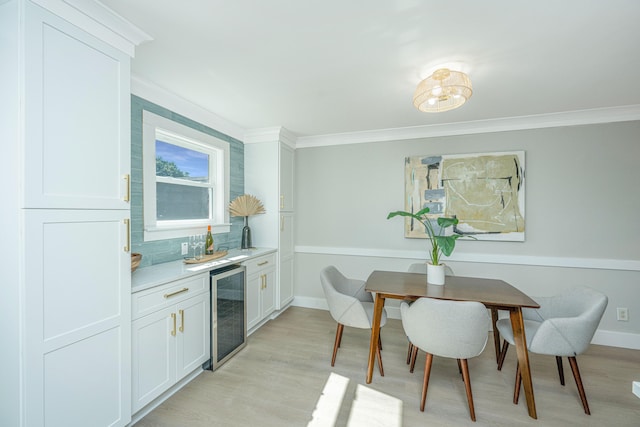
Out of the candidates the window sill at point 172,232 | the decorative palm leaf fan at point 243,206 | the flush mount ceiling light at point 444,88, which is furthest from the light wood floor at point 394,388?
the flush mount ceiling light at point 444,88

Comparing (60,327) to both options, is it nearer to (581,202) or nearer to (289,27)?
(289,27)

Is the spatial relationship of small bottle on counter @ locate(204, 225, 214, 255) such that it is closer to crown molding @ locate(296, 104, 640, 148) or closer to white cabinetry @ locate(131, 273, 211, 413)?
white cabinetry @ locate(131, 273, 211, 413)

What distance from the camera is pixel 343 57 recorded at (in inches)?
74.2

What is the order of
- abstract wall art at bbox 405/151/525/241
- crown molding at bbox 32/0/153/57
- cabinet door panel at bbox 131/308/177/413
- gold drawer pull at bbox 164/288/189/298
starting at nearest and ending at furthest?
1. crown molding at bbox 32/0/153/57
2. cabinet door panel at bbox 131/308/177/413
3. gold drawer pull at bbox 164/288/189/298
4. abstract wall art at bbox 405/151/525/241

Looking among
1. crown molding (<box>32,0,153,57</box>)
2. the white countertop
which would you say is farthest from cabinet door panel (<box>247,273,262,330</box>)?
A: crown molding (<box>32,0,153,57</box>)

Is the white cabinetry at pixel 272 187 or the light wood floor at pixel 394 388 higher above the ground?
the white cabinetry at pixel 272 187

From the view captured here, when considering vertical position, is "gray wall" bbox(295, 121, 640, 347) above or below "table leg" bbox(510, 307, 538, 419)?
above

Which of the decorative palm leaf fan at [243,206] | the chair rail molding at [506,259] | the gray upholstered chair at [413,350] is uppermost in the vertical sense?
the decorative palm leaf fan at [243,206]

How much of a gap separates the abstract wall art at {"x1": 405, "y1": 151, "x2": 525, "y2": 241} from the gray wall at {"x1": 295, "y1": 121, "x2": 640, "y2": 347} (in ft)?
0.34

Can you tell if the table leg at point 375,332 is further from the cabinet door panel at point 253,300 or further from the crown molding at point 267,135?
the crown molding at point 267,135

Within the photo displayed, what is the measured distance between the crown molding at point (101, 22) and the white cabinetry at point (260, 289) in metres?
2.05

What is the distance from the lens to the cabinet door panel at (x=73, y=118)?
123cm

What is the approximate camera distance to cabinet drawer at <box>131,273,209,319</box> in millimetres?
1740

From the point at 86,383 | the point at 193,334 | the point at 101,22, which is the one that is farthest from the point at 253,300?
the point at 101,22
